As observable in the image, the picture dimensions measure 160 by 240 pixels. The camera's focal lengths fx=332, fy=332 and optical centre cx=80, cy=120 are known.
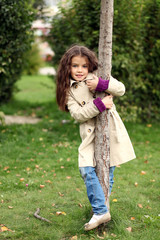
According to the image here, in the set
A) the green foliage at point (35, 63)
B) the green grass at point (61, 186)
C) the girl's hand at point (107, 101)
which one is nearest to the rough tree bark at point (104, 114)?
the girl's hand at point (107, 101)

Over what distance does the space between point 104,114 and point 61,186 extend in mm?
1738

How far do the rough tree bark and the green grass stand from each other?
0.52 meters

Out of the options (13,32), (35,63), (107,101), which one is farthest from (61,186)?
(35,63)

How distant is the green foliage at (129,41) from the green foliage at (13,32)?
0.85 m

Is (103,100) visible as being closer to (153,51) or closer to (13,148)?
(13,148)

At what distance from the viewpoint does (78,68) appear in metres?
3.16

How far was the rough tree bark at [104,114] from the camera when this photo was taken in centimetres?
294

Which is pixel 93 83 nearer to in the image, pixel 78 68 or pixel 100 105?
pixel 100 105

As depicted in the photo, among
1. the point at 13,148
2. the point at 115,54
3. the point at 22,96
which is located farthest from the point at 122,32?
the point at 22,96

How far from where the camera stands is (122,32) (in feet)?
21.5

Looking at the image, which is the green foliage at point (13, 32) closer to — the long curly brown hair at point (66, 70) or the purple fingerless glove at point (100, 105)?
the long curly brown hair at point (66, 70)

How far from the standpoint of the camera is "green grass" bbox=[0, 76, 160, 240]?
127 inches

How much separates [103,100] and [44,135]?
3.88 m

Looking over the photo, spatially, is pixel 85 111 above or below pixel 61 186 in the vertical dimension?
above
